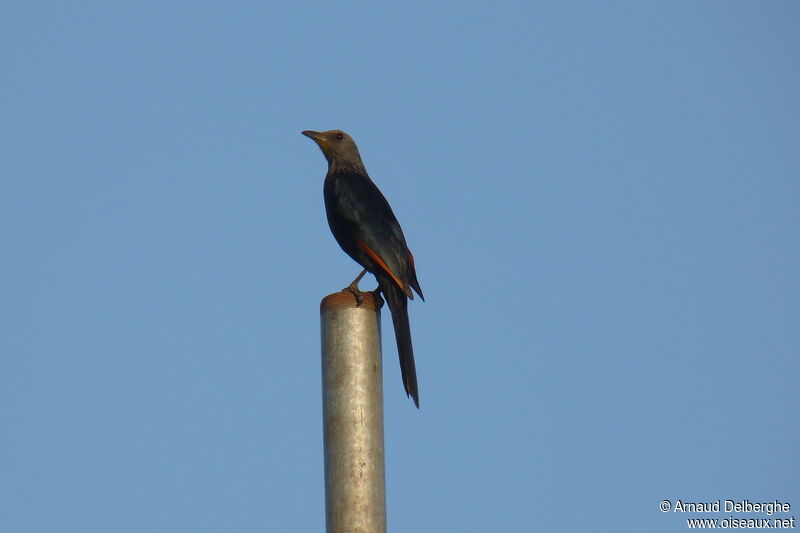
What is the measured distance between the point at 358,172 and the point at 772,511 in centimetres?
352

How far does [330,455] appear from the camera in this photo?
3754 mm

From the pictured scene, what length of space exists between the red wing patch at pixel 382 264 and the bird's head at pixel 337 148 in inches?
56.0

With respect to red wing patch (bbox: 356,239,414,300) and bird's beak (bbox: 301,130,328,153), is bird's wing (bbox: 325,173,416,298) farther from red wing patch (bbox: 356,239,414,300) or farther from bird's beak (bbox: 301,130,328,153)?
bird's beak (bbox: 301,130,328,153)

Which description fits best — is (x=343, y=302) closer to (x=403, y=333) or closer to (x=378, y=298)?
(x=378, y=298)

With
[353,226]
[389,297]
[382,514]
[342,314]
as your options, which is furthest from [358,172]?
[382,514]

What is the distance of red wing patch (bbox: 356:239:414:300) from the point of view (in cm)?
589

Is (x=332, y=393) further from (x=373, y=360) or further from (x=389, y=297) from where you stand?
(x=389, y=297)

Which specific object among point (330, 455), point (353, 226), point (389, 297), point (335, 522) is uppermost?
point (353, 226)

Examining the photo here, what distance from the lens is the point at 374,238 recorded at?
643 cm

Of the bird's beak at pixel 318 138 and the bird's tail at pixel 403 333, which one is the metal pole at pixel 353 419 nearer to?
the bird's tail at pixel 403 333

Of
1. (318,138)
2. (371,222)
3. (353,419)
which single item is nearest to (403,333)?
(371,222)

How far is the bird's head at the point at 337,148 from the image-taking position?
7.84 m

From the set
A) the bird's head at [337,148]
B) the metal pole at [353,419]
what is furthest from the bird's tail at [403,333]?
the bird's head at [337,148]

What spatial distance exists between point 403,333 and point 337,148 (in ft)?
8.43
